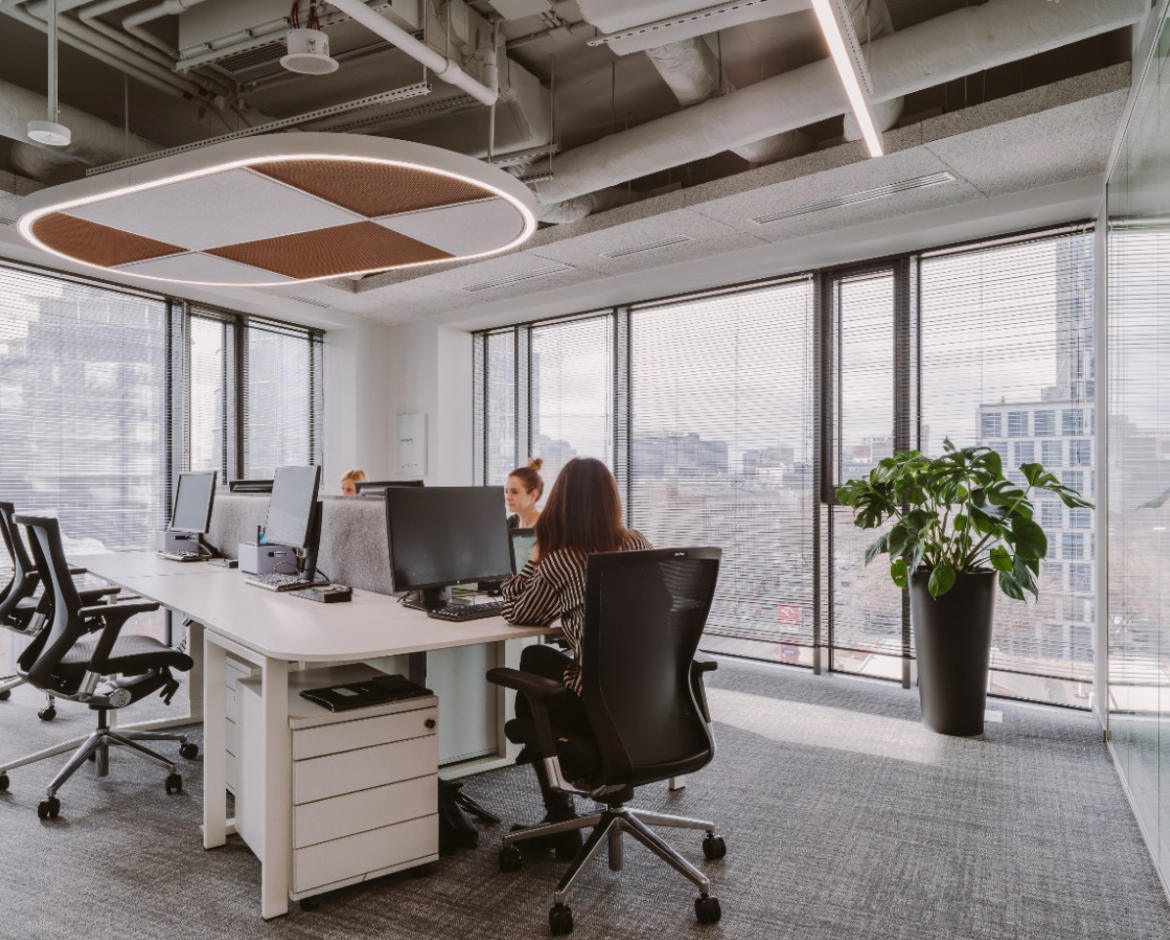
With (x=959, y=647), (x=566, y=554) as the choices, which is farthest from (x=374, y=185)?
(x=959, y=647)

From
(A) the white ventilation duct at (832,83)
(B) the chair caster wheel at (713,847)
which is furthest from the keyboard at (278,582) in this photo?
(A) the white ventilation duct at (832,83)

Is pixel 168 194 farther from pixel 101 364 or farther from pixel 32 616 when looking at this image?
pixel 101 364

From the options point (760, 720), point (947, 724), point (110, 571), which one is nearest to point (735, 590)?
point (760, 720)

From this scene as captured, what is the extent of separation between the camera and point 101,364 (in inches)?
199

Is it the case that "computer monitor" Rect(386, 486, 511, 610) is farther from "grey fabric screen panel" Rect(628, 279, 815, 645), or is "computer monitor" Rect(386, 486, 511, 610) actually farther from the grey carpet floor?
"grey fabric screen panel" Rect(628, 279, 815, 645)

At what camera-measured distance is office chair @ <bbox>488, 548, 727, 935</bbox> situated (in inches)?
74.4

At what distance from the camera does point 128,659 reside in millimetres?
2725

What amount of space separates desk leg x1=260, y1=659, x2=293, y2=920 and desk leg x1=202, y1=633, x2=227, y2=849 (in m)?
0.45

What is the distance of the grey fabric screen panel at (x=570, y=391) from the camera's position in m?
5.80

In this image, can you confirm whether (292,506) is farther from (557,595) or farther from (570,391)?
(570,391)

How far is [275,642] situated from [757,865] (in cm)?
153

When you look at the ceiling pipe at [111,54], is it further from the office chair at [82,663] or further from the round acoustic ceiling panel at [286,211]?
the office chair at [82,663]

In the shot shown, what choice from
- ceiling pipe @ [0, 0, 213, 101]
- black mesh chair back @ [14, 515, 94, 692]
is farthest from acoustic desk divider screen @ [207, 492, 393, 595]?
ceiling pipe @ [0, 0, 213, 101]

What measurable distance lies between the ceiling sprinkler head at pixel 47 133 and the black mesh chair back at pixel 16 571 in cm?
157
